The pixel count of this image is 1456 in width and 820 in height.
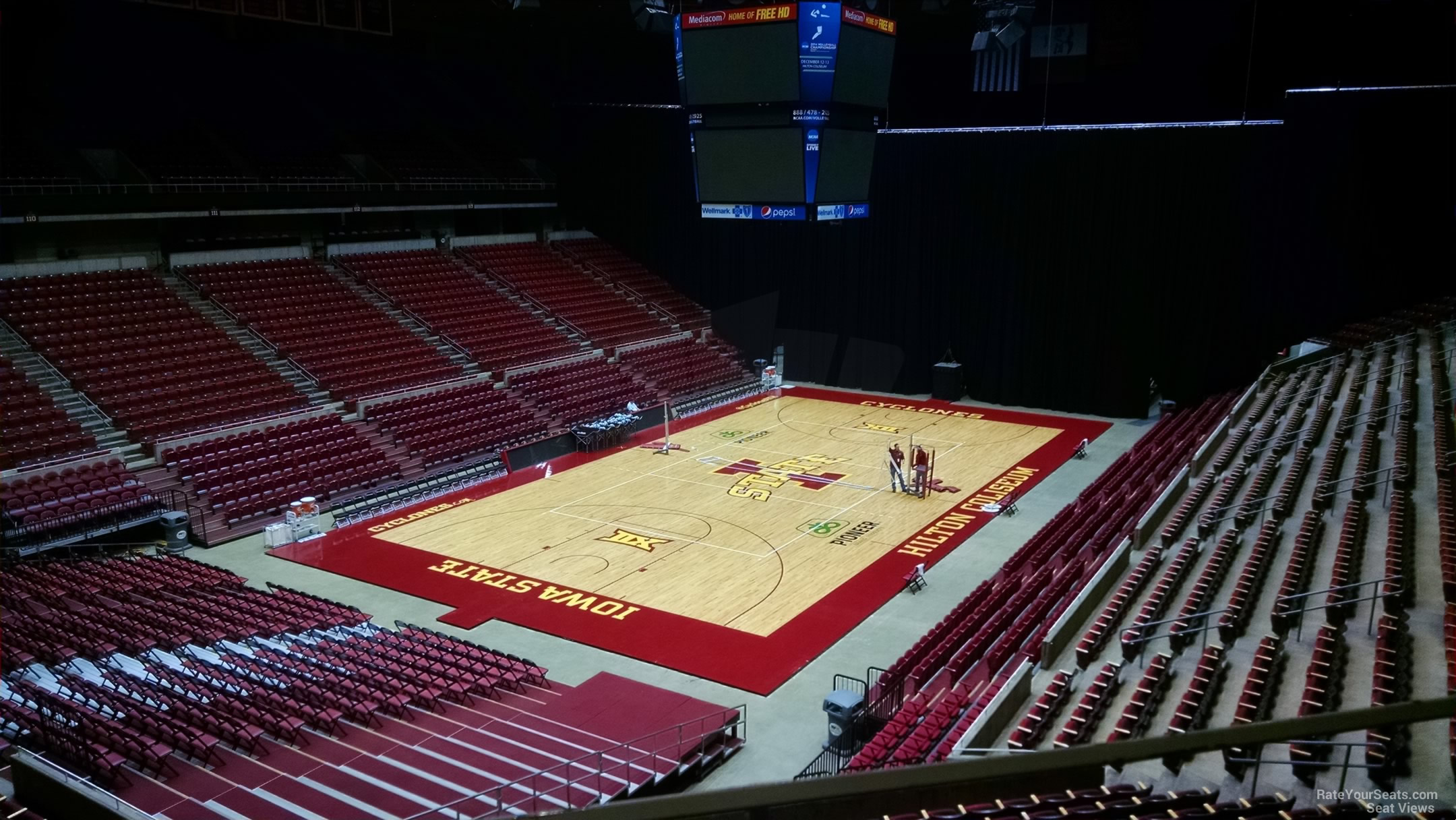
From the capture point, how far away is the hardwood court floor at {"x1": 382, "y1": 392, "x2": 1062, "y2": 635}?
1570 cm

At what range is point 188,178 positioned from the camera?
2430 centimetres

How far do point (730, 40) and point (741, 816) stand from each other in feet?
48.4

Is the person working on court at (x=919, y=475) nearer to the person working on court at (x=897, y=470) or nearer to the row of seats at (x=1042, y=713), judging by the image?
the person working on court at (x=897, y=470)

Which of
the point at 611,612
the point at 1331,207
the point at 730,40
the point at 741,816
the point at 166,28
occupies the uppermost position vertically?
the point at 166,28

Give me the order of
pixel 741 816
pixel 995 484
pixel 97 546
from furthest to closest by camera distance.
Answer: pixel 995 484, pixel 97 546, pixel 741 816

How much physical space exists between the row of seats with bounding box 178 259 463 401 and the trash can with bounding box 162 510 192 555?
560cm

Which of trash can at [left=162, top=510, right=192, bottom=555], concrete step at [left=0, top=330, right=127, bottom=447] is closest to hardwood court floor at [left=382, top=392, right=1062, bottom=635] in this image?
trash can at [left=162, top=510, right=192, bottom=555]

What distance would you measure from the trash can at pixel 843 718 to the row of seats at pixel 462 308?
1753 cm

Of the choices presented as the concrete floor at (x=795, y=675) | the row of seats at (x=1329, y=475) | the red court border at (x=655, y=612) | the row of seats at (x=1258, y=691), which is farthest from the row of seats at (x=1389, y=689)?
the red court border at (x=655, y=612)

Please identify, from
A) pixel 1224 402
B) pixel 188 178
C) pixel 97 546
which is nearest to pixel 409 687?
pixel 97 546

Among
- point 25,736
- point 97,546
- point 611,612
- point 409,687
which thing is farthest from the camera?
point 97,546

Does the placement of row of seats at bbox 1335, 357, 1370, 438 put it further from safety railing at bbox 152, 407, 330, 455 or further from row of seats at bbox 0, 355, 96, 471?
Result: row of seats at bbox 0, 355, 96, 471

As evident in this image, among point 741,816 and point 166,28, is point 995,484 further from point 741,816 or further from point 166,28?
point 166,28

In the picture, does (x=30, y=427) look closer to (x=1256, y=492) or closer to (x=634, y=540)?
(x=634, y=540)
